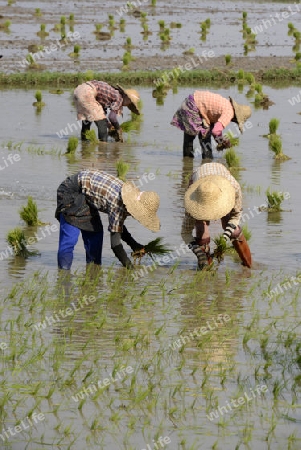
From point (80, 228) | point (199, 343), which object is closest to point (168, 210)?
point (80, 228)

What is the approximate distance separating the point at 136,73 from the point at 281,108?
353 centimetres

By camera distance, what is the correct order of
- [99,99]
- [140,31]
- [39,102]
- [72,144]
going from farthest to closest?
[140,31] < [39,102] < [99,99] < [72,144]

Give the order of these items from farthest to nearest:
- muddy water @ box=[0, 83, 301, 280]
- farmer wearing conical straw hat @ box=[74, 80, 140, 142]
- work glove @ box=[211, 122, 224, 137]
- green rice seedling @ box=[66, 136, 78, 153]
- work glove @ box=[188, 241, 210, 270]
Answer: farmer wearing conical straw hat @ box=[74, 80, 140, 142]
green rice seedling @ box=[66, 136, 78, 153]
work glove @ box=[211, 122, 224, 137]
muddy water @ box=[0, 83, 301, 280]
work glove @ box=[188, 241, 210, 270]

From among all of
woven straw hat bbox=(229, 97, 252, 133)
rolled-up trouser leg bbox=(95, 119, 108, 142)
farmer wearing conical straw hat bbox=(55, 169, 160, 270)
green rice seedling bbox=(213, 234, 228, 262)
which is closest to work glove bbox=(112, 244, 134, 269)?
farmer wearing conical straw hat bbox=(55, 169, 160, 270)

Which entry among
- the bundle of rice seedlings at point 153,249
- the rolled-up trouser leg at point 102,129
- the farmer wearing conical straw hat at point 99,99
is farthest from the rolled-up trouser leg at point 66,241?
the rolled-up trouser leg at point 102,129

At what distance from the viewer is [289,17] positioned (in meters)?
35.7

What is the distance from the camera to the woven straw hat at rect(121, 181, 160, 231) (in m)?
7.05

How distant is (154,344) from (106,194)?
147 centimetres

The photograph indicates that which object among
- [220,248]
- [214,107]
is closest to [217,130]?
[214,107]

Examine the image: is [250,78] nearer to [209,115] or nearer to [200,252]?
[209,115]

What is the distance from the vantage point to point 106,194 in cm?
720

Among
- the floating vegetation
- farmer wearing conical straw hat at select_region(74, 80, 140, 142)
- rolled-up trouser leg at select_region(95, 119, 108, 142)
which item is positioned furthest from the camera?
rolled-up trouser leg at select_region(95, 119, 108, 142)

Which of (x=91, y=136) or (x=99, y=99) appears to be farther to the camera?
(x=91, y=136)

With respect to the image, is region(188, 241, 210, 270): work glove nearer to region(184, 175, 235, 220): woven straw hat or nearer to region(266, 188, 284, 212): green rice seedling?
region(184, 175, 235, 220): woven straw hat
